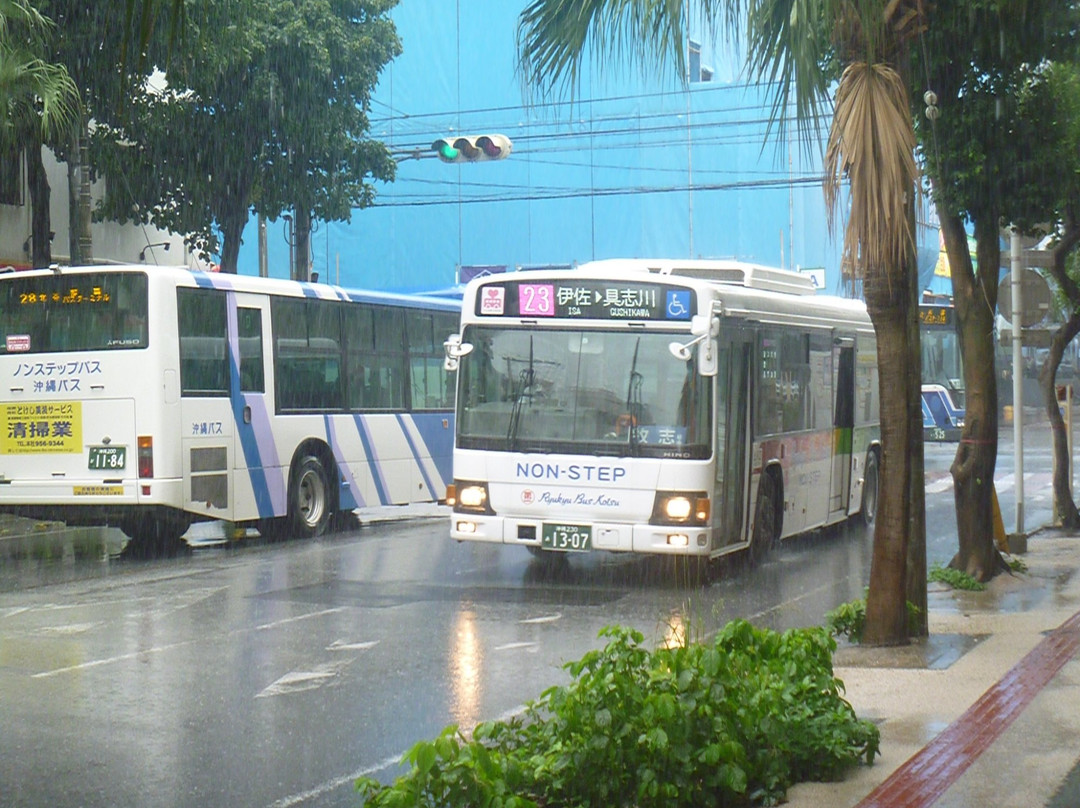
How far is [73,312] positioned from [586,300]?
20.1 feet

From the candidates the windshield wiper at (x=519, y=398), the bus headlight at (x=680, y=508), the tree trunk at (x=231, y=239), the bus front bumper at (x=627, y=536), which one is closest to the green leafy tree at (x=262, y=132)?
the tree trunk at (x=231, y=239)

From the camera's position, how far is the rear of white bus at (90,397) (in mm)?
15250

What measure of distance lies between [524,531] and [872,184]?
220 inches

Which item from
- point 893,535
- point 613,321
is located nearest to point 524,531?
point 613,321

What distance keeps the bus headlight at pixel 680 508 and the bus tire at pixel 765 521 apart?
72.1 inches

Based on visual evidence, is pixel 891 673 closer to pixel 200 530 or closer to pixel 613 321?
pixel 613 321

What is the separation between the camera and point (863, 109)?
827 cm

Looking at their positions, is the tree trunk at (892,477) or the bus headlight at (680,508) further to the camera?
the bus headlight at (680,508)

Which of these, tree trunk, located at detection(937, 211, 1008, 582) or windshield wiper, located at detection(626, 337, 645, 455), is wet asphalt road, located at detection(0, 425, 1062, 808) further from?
windshield wiper, located at detection(626, 337, 645, 455)

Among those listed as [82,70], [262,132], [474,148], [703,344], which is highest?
[262,132]

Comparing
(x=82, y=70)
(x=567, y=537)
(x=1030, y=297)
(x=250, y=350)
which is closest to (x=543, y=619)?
(x=567, y=537)

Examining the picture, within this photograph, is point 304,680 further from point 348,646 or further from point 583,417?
point 583,417

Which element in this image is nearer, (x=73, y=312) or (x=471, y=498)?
(x=471, y=498)

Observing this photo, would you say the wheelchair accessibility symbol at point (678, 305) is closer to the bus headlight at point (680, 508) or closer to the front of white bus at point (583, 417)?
the front of white bus at point (583, 417)
